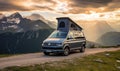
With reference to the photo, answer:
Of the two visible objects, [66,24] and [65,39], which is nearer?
[65,39]

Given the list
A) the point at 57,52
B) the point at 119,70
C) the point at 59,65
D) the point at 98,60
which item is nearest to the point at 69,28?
the point at 57,52

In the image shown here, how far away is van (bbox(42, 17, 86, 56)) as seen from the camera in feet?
102

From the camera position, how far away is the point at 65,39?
3183 cm

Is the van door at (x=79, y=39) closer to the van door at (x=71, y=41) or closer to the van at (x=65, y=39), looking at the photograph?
the van at (x=65, y=39)

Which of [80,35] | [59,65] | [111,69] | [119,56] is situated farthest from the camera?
[80,35]

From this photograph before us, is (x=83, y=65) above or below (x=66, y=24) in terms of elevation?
below

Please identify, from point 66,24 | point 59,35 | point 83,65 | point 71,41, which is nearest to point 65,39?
point 59,35

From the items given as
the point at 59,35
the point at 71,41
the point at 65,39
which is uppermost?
the point at 59,35

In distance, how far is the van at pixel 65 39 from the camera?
3100 cm

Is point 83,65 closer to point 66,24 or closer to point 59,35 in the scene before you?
point 59,35

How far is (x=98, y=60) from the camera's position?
95.1 ft

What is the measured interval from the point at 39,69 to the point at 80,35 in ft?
50.6

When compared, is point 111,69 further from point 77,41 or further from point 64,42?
point 77,41

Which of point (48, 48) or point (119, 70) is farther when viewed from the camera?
point (48, 48)
